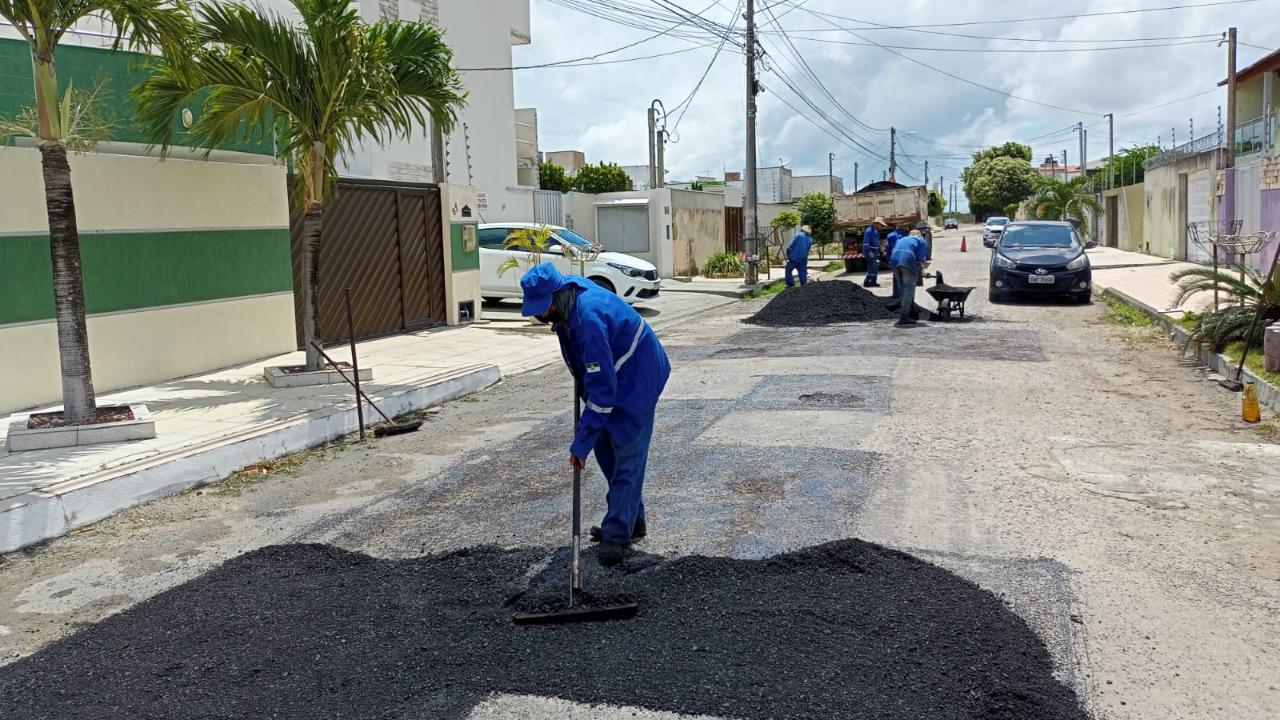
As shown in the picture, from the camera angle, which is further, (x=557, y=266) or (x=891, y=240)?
(x=891, y=240)

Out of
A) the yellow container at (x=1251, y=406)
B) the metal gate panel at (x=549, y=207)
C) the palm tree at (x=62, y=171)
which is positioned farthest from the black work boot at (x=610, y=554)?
the metal gate panel at (x=549, y=207)

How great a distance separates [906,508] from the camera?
5.73 meters

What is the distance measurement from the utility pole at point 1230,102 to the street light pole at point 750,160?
1213 centimetres

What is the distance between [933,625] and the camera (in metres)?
4.07

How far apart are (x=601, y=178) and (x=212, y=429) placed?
38.4m

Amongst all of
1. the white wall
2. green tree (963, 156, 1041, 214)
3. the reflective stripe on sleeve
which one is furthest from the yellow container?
green tree (963, 156, 1041, 214)

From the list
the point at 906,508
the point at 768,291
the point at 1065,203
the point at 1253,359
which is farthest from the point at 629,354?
the point at 1065,203

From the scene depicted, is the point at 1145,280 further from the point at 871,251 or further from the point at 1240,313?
the point at 1240,313

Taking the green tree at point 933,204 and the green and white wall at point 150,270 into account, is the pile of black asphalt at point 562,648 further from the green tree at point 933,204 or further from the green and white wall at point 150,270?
the green tree at point 933,204

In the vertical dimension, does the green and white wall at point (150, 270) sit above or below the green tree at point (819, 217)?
below

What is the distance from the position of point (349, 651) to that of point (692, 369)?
768cm

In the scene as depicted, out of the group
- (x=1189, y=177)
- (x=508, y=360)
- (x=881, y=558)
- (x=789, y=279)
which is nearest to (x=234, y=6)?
(x=508, y=360)

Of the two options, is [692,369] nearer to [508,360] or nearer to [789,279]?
[508,360]

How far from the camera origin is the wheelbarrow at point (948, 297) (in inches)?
597
